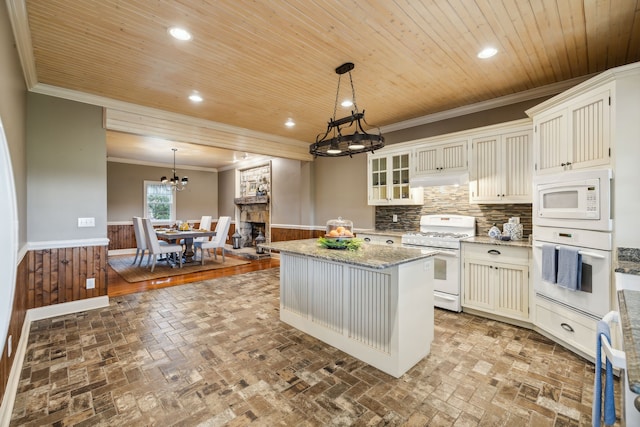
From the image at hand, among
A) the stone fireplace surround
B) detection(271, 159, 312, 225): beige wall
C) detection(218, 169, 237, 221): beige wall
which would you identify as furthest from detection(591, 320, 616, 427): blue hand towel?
detection(218, 169, 237, 221): beige wall

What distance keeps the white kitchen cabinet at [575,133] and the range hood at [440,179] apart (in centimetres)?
90

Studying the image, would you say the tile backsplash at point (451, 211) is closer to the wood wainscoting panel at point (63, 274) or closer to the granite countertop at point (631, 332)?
the granite countertop at point (631, 332)

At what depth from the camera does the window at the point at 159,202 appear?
883 centimetres

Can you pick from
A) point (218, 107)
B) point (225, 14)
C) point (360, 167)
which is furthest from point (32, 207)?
point (360, 167)

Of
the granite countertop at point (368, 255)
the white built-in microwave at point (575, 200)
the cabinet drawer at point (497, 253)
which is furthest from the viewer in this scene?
the cabinet drawer at point (497, 253)

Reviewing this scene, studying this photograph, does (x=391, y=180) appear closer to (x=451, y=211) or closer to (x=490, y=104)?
(x=451, y=211)

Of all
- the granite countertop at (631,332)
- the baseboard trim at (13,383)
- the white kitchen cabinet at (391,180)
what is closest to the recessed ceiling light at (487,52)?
the white kitchen cabinet at (391,180)

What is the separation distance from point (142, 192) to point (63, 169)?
5571 mm

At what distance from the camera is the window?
883 cm

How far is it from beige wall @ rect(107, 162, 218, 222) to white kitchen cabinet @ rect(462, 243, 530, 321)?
8.60m

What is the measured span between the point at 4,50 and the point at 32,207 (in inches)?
82.8

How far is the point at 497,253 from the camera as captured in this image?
3264mm

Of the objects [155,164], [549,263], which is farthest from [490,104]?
[155,164]

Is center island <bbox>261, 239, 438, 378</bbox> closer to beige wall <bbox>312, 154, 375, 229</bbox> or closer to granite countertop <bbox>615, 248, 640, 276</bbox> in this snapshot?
granite countertop <bbox>615, 248, 640, 276</bbox>
